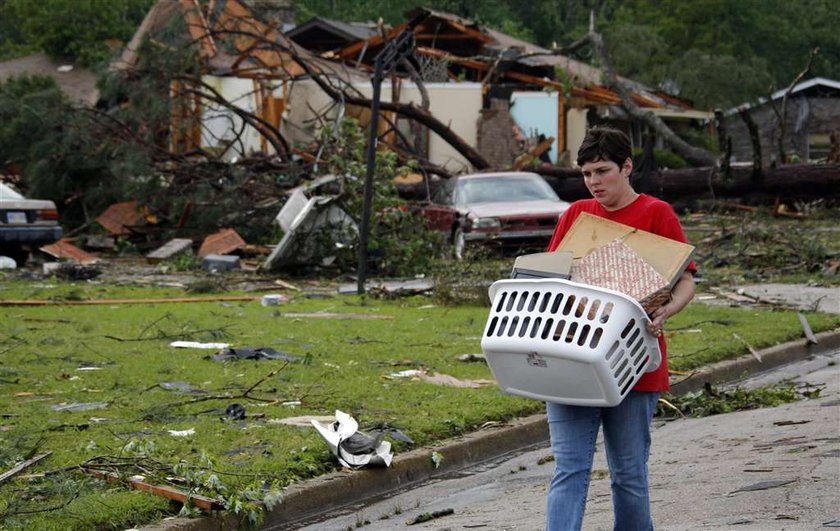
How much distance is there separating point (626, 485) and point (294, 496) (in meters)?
2.42

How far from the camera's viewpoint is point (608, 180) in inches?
192

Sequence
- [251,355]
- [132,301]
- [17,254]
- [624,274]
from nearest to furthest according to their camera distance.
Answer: [624,274], [251,355], [132,301], [17,254]

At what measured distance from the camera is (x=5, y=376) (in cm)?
1010

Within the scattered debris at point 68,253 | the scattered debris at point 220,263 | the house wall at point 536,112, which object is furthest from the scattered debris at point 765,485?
the house wall at point 536,112

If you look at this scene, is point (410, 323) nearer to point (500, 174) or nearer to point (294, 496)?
point (294, 496)

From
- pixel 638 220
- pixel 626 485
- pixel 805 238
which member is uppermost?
pixel 638 220

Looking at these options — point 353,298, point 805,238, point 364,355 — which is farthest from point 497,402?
point 805,238

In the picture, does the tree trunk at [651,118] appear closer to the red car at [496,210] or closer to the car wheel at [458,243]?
the red car at [496,210]

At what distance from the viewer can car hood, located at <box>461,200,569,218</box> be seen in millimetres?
20531

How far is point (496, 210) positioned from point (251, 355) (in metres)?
10.2

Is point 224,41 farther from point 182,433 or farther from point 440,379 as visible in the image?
point 182,433

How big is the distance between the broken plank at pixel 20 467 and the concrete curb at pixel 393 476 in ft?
2.69

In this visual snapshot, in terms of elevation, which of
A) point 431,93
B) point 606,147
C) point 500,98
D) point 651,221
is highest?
point 606,147

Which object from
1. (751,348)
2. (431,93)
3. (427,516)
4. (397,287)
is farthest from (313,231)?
(431,93)
